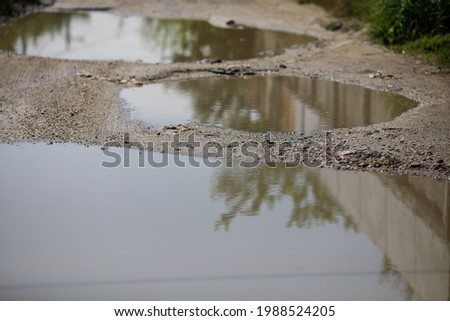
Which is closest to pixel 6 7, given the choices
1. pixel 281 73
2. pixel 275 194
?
pixel 281 73

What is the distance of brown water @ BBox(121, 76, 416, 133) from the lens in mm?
9328

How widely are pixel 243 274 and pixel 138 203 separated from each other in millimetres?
1537

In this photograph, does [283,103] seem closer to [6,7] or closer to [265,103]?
[265,103]

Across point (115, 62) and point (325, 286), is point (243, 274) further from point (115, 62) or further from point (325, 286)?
point (115, 62)

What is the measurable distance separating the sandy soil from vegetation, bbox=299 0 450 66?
270mm

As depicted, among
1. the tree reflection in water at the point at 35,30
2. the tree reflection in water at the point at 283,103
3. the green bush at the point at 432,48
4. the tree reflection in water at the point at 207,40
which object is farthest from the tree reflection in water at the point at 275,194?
the tree reflection in water at the point at 35,30

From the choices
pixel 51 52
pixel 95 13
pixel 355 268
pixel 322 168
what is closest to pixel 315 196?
pixel 322 168

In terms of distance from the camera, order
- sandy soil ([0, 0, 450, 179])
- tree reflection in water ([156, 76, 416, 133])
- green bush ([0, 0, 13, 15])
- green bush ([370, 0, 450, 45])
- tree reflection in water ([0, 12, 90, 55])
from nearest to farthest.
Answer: sandy soil ([0, 0, 450, 179])
tree reflection in water ([156, 76, 416, 133])
green bush ([370, 0, 450, 45])
tree reflection in water ([0, 12, 90, 55])
green bush ([0, 0, 13, 15])

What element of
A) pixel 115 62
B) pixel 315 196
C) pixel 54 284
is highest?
pixel 115 62

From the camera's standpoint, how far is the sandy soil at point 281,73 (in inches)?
323

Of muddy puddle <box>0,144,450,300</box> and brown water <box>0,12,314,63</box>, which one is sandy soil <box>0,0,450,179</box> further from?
brown water <box>0,12,314,63</box>

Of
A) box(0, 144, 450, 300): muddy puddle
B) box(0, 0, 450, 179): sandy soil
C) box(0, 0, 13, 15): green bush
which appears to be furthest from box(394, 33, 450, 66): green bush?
box(0, 0, 13, 15): green bush

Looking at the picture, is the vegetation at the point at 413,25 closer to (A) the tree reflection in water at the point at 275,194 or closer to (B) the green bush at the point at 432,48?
(B) the green bush at the point at 432,48

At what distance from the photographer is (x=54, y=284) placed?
584cm
